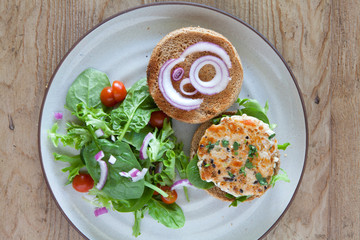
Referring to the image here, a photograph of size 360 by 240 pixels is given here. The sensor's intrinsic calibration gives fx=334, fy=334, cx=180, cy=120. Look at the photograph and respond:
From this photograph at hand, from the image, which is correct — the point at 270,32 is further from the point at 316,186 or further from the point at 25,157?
the point at 25,157

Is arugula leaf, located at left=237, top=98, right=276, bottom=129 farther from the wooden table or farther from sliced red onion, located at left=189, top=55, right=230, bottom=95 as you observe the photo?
the wooden table

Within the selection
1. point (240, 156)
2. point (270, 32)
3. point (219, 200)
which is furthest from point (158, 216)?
point (270, 32)

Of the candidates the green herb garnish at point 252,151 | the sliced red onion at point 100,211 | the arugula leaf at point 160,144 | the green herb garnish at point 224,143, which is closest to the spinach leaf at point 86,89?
the arugula leaf at point 160,144

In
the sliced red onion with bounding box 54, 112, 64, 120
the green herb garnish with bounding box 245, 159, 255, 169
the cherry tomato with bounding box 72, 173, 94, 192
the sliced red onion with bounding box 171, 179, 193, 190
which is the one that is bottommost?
the cherry tomato with bounding box 72, 173, 94, 192

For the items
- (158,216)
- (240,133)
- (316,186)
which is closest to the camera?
(240,133)

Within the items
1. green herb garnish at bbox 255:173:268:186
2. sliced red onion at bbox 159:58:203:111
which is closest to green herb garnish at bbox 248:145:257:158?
green herb garnish at bbox 255:173:268:186

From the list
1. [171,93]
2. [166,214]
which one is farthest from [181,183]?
[171,93]

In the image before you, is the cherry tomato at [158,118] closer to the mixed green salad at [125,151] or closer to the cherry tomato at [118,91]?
the mixed green salad at [125,151]
